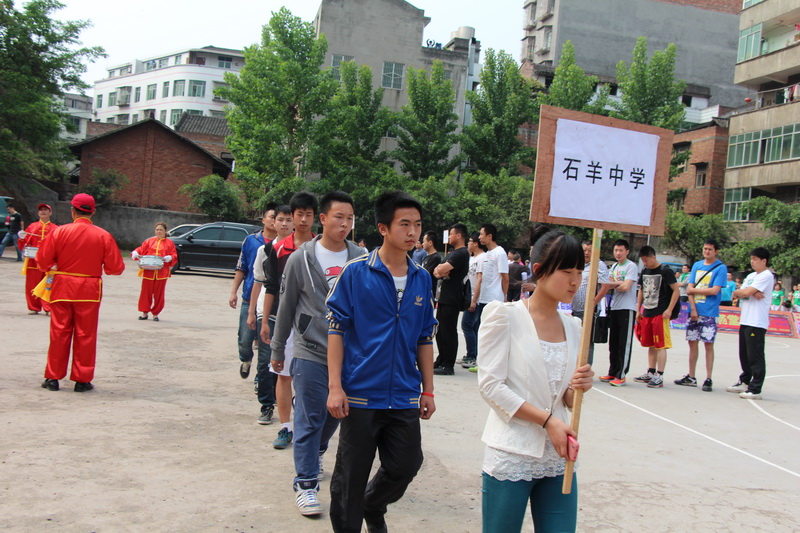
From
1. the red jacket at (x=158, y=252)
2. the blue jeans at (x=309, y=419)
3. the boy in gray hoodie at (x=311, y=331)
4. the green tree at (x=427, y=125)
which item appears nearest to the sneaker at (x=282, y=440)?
the boy in gray hoodie at (x=311, y=331)

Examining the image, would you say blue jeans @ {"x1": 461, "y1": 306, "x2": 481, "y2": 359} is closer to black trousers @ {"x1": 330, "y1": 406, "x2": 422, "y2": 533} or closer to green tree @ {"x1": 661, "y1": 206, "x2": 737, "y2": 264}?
black trousers @ {"x1": 330, "y1": 406, "x2": 422, "y2": 533}

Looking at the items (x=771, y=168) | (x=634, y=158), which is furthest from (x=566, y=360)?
(x=771, y=168)

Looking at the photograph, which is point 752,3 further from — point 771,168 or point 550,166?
point 550,166

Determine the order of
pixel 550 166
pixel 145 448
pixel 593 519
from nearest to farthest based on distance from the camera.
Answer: pixel 550 166
pixel 593 519
pixel 145 448

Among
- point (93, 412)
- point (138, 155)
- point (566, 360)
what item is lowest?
point (93, 412)

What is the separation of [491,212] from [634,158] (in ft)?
108

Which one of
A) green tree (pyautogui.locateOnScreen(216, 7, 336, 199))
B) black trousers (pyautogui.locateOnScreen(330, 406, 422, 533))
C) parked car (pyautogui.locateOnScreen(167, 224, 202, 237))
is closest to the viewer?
black trousers (pyautogui.locateOnScreen(330, 406, 422, 533))

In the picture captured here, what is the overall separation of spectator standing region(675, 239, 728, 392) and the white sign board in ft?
20.2

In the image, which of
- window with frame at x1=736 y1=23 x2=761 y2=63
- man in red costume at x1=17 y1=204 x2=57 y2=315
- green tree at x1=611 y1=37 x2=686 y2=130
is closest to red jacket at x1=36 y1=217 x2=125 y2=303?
man in red costume at x1=17 y1=204 x2=57 y2=315

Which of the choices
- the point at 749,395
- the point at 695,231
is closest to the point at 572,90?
the point at 695,231

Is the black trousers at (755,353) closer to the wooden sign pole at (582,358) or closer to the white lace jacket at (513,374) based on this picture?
Result: the wooden sign pole at (582,358)

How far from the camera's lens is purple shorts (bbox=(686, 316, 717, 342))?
30.6ft

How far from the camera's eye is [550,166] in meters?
3.41

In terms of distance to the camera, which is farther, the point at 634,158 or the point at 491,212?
the point at 491,212
